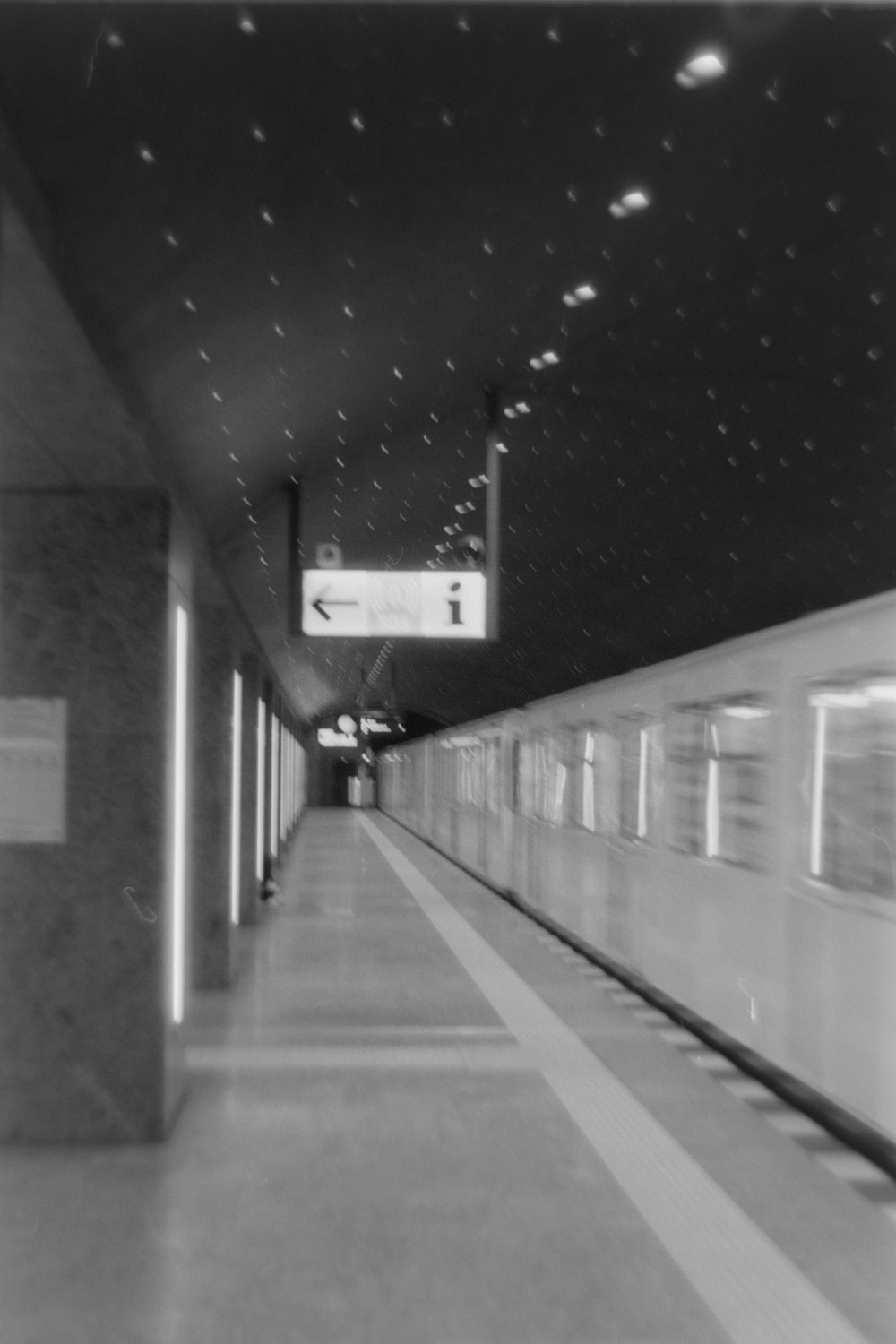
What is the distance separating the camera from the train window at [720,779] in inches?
324

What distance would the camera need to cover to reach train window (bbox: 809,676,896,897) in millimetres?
6398

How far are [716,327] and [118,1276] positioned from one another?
633 cm

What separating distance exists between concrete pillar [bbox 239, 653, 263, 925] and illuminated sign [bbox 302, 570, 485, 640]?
454 cm

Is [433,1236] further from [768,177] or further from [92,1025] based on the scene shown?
[768,177]

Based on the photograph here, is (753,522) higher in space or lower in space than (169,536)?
higher

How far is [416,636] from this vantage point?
10.5 metres

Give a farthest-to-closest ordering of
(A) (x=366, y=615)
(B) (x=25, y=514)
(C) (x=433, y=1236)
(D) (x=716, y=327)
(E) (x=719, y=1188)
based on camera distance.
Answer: (A) (x=366, y=615) → (D) (x=716, y=327) → (B) (x=25, y=514) → (E) (x=719, y=1188) → (C) (x=433, y=1236)

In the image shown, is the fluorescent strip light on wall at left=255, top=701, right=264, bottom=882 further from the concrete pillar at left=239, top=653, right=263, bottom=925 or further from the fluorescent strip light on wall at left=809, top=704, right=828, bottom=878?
the fluorescent strip light on wall at left=809, top=704, right=828, bottom=878

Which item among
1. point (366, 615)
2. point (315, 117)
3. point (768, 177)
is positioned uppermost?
point (768, 177)

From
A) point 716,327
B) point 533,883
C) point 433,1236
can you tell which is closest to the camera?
point 433,1236

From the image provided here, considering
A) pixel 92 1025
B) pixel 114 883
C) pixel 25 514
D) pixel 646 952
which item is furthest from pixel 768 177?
pixel 646 952

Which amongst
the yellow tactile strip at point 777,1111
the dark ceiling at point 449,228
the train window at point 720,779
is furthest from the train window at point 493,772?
the train window at point 720,779

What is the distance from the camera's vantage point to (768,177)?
20.6 feet

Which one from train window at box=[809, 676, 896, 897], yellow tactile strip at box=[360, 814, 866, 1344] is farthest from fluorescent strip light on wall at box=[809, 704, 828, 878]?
yellow tactile strip at box=[360, 814, 866, 1344]
